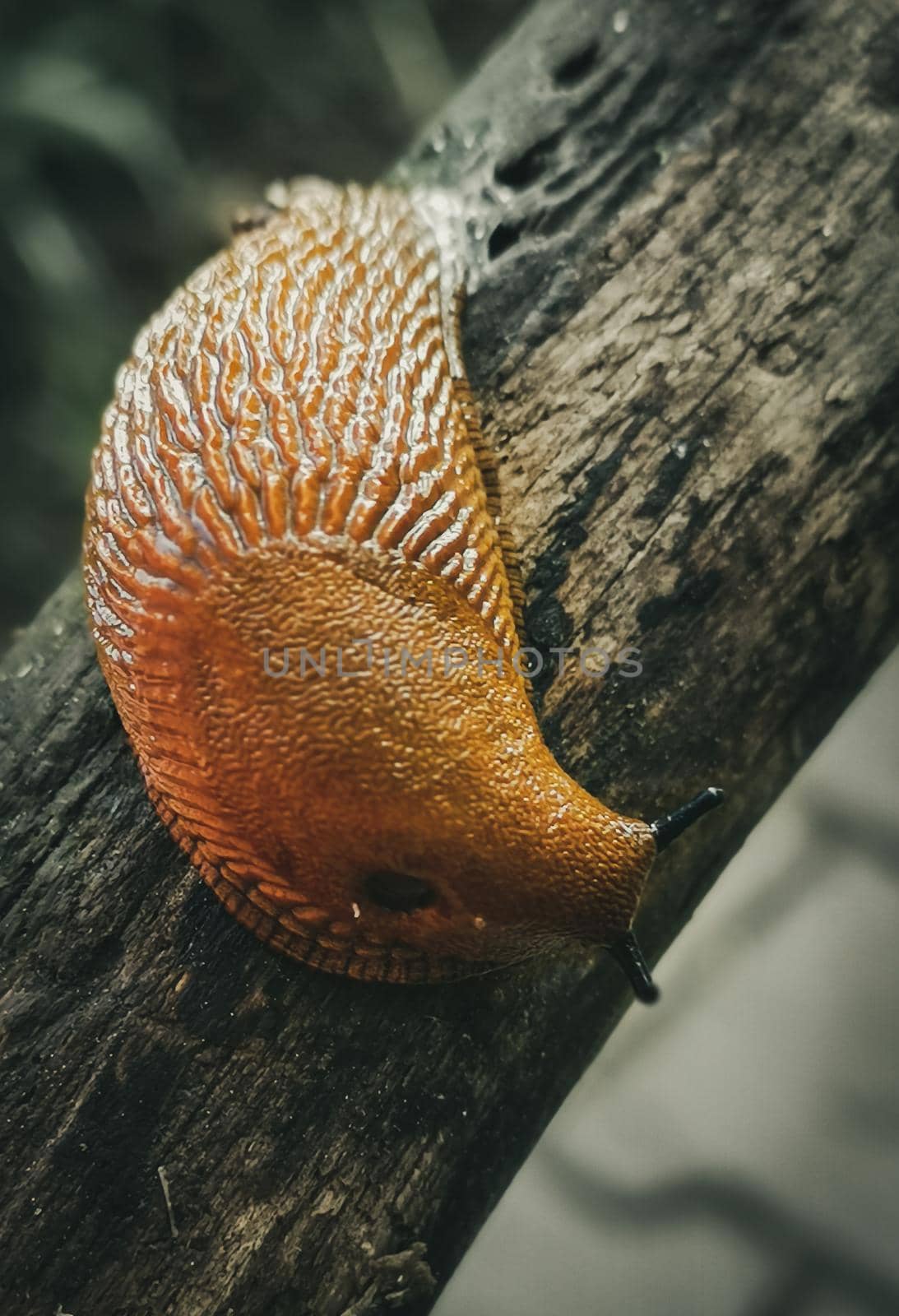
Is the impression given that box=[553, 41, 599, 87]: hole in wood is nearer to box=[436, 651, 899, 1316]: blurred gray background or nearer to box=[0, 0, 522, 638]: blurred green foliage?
box=[436, 651, 899, 1316]: blurred gray background

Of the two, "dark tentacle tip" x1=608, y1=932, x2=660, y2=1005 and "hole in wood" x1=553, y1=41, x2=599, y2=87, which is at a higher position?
"hole in wood" x1=553, y1=41, x2=599, y2=87

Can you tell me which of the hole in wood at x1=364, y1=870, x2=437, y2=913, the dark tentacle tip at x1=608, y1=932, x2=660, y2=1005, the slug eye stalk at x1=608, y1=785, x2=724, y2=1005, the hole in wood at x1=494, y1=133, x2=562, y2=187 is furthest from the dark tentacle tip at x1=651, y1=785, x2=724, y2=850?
the hole in wood at x1=494, y1=133, x2=562, y2=187

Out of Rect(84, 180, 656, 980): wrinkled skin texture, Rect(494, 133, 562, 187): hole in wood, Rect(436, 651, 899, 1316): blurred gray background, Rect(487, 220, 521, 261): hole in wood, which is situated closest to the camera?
Rect(84, 180, 656, 980): wrinkled skin texture

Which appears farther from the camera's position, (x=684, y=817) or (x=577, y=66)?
(x=577, y=66)

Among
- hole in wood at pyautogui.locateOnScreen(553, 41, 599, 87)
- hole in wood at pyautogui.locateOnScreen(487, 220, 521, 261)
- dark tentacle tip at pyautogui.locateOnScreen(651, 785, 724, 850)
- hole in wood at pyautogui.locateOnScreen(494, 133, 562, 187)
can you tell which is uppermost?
hole in wood at pyautogui.locateOnScreen(553, 41, 599, 87)

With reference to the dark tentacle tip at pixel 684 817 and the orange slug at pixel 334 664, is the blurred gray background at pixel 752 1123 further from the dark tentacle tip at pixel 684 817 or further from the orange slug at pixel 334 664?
the orange slug at pixel 334 664

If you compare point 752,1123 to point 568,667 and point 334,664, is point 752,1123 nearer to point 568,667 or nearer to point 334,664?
point 568,667

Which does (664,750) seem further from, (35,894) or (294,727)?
(35,894)

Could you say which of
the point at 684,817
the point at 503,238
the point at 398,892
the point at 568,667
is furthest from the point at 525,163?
the point at 398,892

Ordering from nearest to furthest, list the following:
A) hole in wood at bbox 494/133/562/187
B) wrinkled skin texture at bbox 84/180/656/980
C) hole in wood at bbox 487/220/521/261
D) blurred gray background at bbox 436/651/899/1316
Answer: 1. wrinkled skin texture at bbox 84/180/656/980
2. hole in wood at bbox 487/220/521/261
3. hole in wood at bbox 494/133/562/187
4. blurred gray background at bbox 436/651/899/1316

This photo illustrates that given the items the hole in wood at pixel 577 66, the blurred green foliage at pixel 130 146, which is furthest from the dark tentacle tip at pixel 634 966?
the blurred green foliage at pixel 130 146
